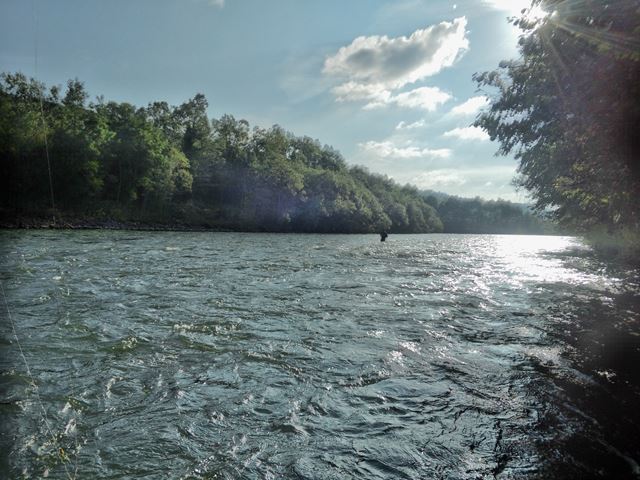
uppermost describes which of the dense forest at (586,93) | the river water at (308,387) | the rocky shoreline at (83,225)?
the dense forest at (586,93)

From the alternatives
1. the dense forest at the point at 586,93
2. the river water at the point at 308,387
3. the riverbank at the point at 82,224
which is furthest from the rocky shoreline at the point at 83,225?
the dense forest at the point at 586,93

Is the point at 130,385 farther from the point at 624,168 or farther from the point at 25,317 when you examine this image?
the point at 624,168

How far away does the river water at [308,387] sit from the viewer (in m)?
4.08

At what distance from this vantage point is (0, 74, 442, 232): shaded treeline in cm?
4719

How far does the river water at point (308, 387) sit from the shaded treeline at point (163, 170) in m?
20.0

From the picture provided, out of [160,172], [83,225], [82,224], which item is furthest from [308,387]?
[160,172]

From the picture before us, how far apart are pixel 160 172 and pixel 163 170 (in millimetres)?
889

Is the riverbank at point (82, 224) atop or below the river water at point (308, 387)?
atop

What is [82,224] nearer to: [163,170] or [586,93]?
[163,170]

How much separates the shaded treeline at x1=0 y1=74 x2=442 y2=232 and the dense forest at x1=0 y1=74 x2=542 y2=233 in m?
0.19

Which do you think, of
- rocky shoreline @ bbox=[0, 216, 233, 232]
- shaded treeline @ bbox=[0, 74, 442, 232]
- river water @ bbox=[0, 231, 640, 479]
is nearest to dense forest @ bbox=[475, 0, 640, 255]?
river water @ bbox=[0, 231, 640, 479]

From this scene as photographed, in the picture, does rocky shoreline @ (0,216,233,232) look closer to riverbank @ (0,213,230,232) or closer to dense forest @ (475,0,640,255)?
riverbank @ (0,213,230,232)

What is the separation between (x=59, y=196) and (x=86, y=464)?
202ft

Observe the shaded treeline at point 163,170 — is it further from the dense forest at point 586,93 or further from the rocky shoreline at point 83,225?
the dense forest at point 586,93
